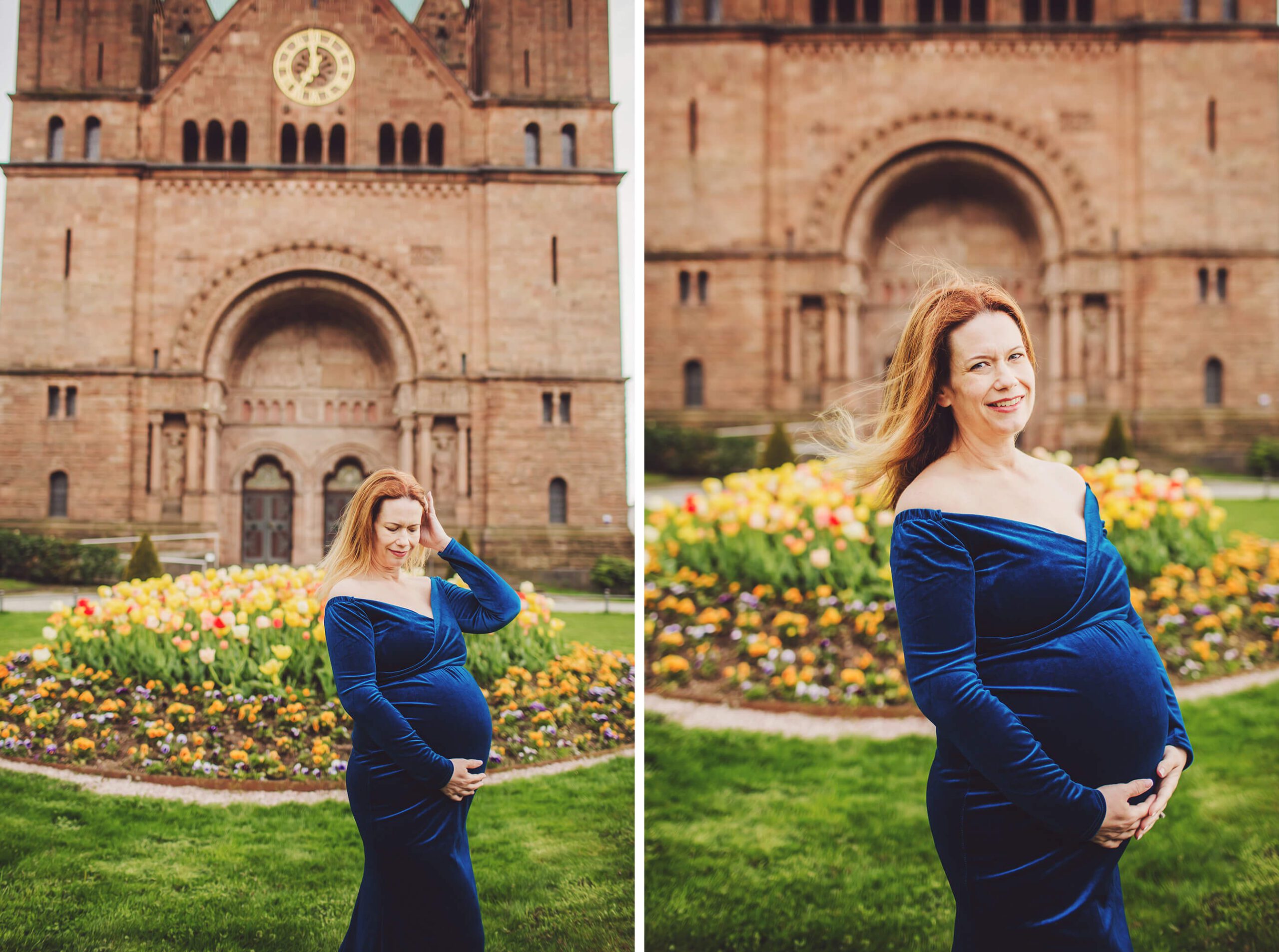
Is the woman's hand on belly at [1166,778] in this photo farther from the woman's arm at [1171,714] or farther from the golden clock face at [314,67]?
the golden clock face at [314,67]

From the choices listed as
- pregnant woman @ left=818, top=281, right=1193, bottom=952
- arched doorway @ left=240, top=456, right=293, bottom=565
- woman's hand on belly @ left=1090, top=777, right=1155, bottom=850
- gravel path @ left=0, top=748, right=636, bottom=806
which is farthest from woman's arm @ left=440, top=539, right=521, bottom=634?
woman's hand on belly @ left=1090, top=777, right=1155, bottom=850

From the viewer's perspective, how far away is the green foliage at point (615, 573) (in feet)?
17.9

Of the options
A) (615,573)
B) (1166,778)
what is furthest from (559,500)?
(1166,778)

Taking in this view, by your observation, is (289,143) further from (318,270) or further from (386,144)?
(318,270)

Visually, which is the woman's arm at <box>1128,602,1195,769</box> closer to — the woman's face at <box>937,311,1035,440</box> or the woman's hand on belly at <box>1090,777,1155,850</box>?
the woman's hand on belly at <box>1090,777,1155,850</box>

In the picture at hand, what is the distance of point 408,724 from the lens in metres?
3.15

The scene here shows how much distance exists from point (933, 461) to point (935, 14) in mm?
6275

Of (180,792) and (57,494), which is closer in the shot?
(180,792)

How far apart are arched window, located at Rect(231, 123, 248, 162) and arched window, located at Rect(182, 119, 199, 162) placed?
0.23 meters

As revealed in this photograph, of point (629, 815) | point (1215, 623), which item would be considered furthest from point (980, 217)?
point (629, 815)

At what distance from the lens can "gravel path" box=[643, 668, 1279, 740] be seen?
530cm

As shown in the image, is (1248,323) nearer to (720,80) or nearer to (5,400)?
(720,80)

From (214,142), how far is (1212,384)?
7184 millimetres

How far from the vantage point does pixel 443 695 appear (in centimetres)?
333
